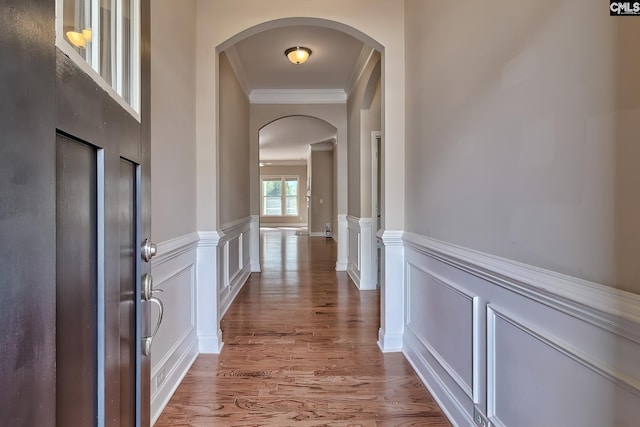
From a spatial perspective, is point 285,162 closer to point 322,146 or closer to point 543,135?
point 322,146

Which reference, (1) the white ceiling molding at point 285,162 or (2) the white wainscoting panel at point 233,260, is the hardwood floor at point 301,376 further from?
(1) the white ceiling molding at point 285,162

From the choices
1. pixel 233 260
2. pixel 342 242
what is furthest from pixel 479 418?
pixel 342 242

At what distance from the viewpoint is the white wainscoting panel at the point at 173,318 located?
1739 millimetres

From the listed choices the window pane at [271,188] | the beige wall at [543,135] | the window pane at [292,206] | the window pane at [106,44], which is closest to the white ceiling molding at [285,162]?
the window pane at [271,188]

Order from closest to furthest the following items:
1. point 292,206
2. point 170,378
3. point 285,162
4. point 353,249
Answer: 1. point 170,378
2. point 353,249
3. point 285,162
4. point 292,206

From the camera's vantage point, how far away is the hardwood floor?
176cm

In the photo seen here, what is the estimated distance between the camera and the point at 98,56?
80cm

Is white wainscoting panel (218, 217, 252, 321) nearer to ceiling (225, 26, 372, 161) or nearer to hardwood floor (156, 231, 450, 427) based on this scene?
hardwood floor (156, 231, 450, 427)

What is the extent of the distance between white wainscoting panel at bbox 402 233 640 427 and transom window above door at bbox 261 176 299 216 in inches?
491

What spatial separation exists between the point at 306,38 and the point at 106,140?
10.0 ft

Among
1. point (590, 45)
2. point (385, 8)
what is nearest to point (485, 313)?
point (590, 45)

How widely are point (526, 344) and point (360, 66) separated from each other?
3467mm

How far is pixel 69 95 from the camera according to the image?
1.93 feet

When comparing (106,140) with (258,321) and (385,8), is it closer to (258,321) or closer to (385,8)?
(385,8)
